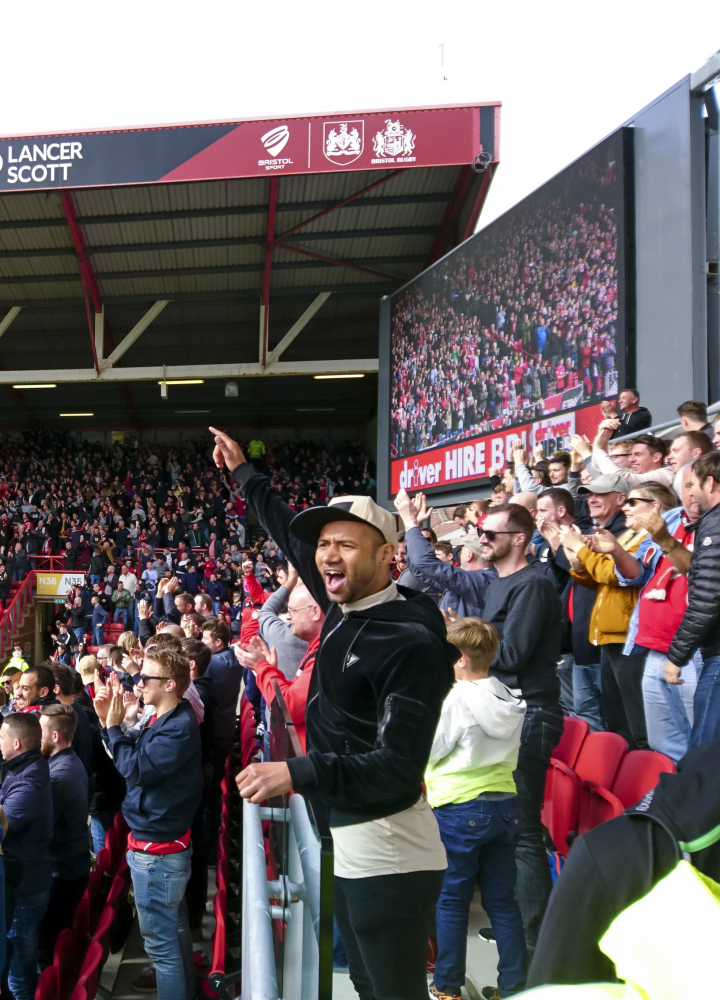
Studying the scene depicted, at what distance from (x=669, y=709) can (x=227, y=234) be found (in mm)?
15564

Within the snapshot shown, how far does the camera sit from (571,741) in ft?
12.1

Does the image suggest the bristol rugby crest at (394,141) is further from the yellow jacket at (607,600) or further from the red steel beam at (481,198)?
the yellow jacket at (607,600)

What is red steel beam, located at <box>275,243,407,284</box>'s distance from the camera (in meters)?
16.9

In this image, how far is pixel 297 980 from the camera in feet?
4.87

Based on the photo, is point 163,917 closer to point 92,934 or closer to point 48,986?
point 48,986

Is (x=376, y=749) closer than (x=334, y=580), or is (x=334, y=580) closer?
(x=376, y=749)

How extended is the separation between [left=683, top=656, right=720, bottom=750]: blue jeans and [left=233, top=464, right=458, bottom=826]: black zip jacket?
5.03 feet

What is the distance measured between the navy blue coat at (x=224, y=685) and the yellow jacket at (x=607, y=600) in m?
2.44

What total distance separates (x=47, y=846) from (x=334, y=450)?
22.3 metres

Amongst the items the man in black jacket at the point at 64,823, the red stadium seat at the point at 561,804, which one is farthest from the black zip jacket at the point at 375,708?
the man in black jacket at the point at 64,823

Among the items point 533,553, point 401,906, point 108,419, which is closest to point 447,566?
point 533,553

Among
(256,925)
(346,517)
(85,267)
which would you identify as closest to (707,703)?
(346,517)

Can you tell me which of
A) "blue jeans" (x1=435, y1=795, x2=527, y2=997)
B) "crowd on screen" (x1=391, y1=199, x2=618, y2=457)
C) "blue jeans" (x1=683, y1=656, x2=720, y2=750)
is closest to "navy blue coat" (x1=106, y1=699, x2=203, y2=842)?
"blue jeans" (x1=435, y1=795, x2=527, y2=997)

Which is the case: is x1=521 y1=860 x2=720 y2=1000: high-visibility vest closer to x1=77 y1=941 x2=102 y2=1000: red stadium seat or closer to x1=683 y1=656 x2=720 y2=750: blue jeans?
x1=683 y1=656 x2=720 y2=750: blue jeans
